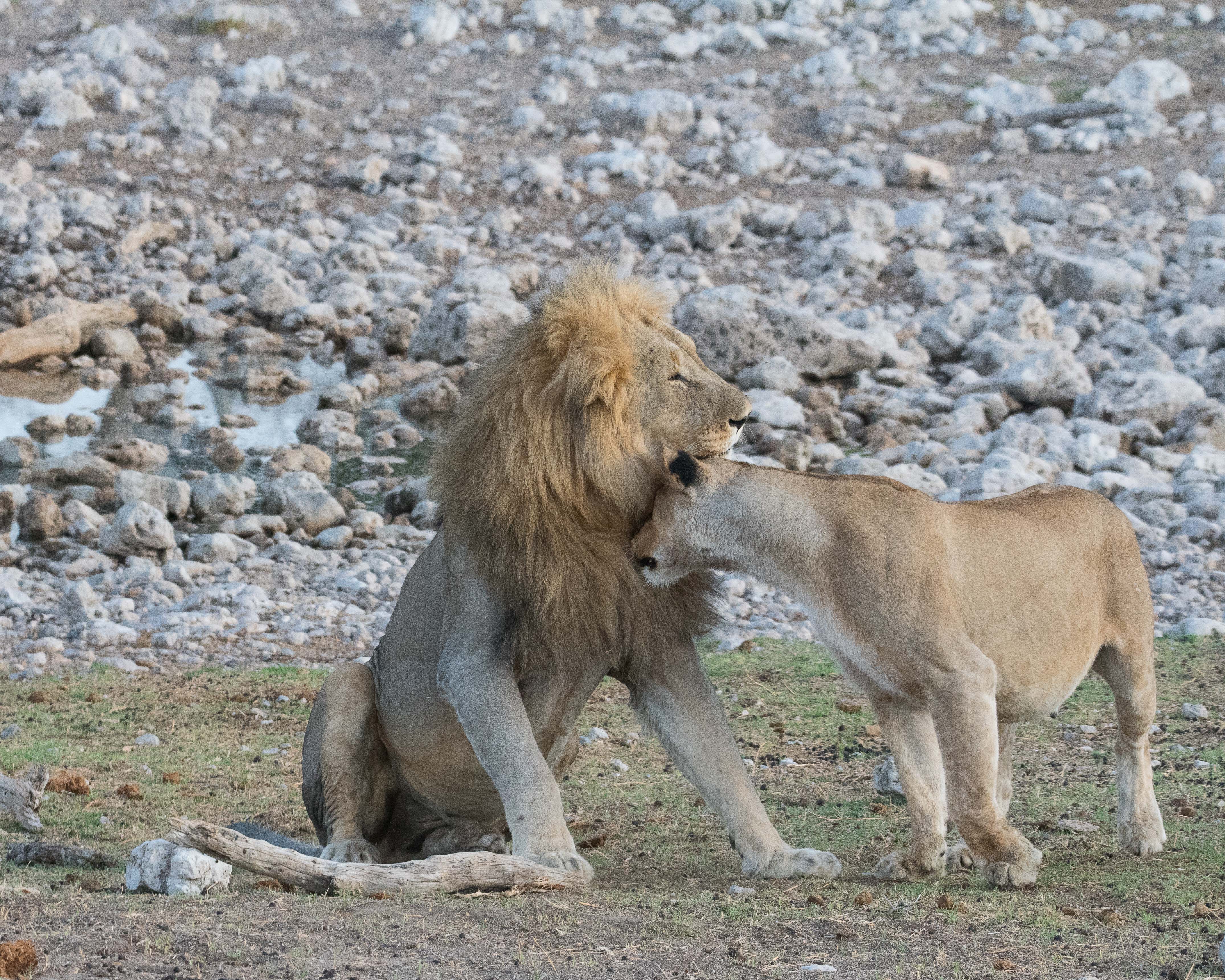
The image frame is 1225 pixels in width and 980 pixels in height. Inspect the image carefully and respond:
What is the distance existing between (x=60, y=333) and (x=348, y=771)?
1184 cm

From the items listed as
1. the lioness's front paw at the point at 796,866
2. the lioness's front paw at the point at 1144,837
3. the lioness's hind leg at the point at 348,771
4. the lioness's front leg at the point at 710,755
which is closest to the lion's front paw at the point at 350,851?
the lioness's hind leg at the point at 348,771

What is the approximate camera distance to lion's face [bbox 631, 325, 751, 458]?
5277 millimetres

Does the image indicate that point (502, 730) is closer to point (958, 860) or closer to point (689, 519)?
point (689, 519)

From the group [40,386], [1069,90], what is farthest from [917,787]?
[1069,90]

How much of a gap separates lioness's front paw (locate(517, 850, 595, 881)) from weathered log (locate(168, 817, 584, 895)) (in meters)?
0.07

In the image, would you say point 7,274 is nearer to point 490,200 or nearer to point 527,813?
point 490,200

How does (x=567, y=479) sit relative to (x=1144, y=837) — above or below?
above

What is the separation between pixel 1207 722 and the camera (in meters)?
7.29

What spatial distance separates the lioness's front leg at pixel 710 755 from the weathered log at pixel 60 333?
40.3ft

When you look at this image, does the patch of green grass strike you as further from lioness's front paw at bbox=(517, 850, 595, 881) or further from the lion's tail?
lioness's front paw at bbox=(517, 850, 595, 881)

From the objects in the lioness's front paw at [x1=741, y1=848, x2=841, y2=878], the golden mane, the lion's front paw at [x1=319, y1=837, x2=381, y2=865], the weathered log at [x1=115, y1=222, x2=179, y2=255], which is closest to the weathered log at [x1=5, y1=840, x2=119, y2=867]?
the lion's front paw at [x1=319, y1=837, x2=381, y2=865]

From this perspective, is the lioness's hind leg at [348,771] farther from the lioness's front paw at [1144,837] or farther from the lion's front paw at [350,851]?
the lioness's front paw at [1144,837]

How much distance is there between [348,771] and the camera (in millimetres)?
5711

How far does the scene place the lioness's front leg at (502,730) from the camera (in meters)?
5.00
